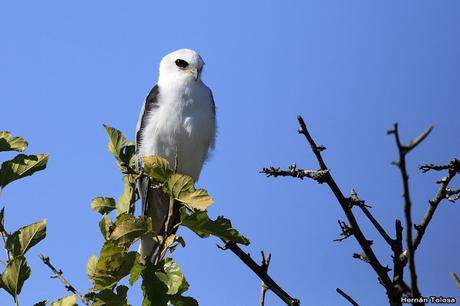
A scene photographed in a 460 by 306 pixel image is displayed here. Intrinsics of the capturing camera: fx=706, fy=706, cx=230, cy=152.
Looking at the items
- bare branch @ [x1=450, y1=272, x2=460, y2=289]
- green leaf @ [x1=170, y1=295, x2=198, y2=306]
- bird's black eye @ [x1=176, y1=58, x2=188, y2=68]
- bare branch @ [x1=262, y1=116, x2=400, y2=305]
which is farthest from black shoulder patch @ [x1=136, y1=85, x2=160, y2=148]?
bare branch @ [x1=450, y1=272, x2=460, y2=289]

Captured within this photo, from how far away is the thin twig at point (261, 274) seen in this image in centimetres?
247

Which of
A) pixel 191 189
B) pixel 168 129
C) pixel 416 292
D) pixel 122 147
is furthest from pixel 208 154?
pixel 416 292

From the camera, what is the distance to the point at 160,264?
3078 millimetres

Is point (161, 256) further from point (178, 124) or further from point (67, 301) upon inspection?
point (178, 124)

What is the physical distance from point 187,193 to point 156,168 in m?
0.18

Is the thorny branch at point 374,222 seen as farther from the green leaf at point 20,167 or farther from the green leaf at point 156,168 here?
the green leaf at point 20,167

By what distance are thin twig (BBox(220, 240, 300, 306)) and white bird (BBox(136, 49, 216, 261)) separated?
300 centimetres

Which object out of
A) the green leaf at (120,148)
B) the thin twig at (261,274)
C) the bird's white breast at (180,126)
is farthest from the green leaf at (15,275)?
the bird's white breast at (180,126)

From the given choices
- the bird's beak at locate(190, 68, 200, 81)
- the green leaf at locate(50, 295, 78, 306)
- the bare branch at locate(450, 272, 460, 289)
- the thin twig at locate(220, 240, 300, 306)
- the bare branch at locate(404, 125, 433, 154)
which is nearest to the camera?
the bare branch at locate(404, 125, 433, 154)

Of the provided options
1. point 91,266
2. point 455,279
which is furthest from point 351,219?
point 91,266

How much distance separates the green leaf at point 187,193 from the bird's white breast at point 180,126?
289 centimetres

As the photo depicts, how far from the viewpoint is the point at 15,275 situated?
114 inches

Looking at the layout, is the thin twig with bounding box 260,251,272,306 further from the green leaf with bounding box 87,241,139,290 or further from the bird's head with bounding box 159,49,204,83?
the bird's head with bounding box 159,49,204,83

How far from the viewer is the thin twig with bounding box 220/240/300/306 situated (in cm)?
247
